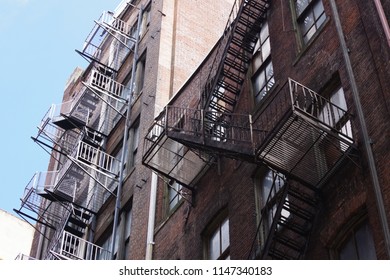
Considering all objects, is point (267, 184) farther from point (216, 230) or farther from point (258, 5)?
point (258, 5)

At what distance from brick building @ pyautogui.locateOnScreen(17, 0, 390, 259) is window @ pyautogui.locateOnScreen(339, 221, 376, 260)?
0.03 metres

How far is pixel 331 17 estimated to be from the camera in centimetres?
1983

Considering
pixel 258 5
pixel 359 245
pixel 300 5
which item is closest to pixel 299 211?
pixel 359 245

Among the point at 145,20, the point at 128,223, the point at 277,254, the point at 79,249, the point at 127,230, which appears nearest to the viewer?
the point at 277,254

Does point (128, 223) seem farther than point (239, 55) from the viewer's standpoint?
Yes

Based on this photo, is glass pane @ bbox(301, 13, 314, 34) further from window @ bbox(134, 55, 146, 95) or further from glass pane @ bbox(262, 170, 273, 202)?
window @ bbox(134, 55, 146, 95)

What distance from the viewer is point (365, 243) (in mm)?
15414

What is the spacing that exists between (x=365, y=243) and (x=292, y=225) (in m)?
1.98

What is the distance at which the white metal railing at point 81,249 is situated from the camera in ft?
95.5

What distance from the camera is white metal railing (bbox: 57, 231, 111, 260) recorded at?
95.5 feet

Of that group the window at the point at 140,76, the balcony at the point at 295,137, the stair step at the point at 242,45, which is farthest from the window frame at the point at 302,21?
the window at the point at 140,76

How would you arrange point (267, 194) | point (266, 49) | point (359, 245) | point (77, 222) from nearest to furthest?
point (359, 245)
point (267, 194)
point (266, 49)
point (77, 222)
